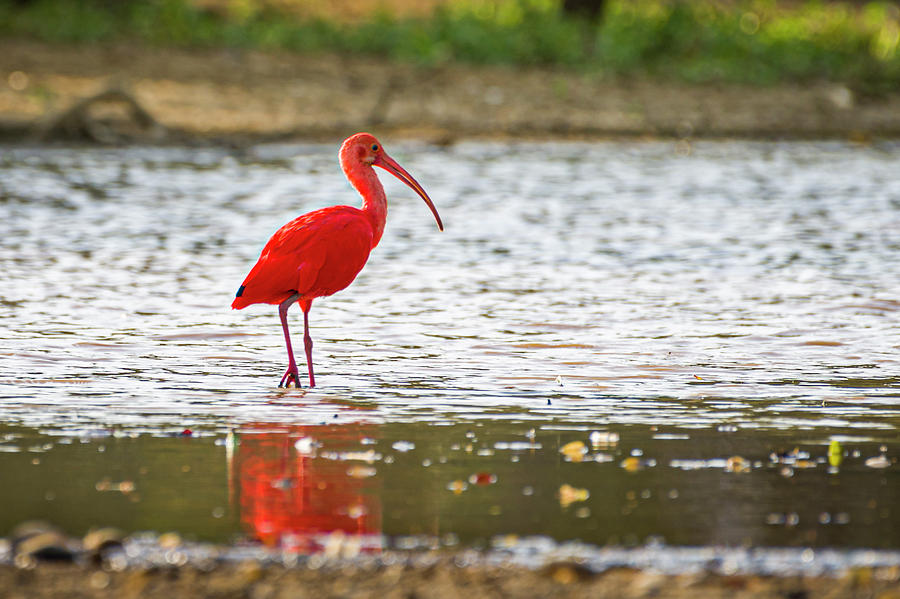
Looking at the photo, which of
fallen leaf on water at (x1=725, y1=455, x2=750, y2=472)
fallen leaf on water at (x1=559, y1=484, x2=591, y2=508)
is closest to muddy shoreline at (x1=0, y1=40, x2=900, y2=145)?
fallen leaf on water at (x1=725, y1=455, x2=750, y2=472)

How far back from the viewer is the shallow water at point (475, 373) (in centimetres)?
518

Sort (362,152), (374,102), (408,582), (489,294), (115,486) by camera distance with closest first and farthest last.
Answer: (408,582) → (115,486) → (362,152) → (489,294) → (374,102)

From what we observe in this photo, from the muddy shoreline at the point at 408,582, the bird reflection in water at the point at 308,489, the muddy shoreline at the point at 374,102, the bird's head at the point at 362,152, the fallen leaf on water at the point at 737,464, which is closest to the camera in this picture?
the muddy shoreline at the point at 408,582

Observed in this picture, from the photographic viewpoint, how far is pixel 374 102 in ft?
70.2

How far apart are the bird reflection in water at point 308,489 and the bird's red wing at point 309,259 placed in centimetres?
130

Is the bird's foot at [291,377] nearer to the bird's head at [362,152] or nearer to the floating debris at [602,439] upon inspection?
the bird's head at [362,152]

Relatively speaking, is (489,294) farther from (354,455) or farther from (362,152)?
(354,455)

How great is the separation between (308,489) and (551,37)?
19.1 meters

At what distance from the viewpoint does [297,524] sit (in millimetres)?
4957

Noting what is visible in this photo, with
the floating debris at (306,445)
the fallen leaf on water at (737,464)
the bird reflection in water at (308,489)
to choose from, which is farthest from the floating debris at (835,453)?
the floating debris at (306,445)

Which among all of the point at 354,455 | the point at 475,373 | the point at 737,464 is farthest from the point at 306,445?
the point at 475,373

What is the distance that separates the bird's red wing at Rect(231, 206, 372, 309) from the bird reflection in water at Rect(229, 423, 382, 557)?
51.1 inches

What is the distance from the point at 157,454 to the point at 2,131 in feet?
47.2

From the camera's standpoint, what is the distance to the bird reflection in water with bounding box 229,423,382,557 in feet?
15.8
